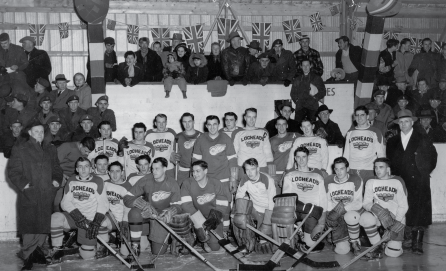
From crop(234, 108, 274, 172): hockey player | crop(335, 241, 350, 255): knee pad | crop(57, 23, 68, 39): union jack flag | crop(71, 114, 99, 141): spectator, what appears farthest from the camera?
crop(57, 23, 68, 39): union jack flag

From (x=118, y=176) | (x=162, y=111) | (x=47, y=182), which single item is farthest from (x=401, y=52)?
(x=47, y=182)

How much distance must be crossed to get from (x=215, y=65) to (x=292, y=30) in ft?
11.3

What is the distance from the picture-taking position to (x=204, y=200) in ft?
27.9

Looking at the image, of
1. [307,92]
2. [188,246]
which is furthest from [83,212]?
[307,92]

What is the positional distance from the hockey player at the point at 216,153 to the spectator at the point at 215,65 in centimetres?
220

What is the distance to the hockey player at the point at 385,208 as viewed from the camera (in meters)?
8.00

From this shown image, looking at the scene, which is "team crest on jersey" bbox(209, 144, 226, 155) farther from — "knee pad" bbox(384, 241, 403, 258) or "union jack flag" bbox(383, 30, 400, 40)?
"union jack flag" bbox(383, 30, 400, 40)

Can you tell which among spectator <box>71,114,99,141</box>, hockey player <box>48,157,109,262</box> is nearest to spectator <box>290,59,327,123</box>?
spectator <box>71,114,99,141</box>

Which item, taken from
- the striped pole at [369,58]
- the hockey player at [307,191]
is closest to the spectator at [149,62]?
the striped pole at [369,58]

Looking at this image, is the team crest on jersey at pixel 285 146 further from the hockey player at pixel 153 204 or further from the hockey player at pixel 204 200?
the hockey player at pixel 153 204

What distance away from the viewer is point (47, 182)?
7707mm

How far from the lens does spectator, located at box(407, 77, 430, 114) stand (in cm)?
1127

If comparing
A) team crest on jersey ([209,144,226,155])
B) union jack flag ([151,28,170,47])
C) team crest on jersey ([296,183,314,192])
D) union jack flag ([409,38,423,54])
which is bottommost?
team crest on jersey ([296,183,314,192])

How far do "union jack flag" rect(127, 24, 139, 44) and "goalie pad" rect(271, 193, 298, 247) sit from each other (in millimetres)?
6732
